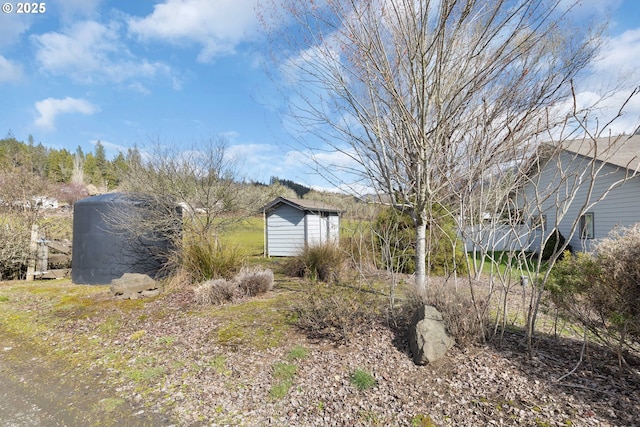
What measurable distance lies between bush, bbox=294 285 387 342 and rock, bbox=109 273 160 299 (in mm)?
3561

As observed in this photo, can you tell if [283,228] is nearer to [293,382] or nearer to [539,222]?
[293,382]

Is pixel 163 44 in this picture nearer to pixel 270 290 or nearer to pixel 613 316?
pixel 270 290

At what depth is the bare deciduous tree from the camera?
11.1 ft

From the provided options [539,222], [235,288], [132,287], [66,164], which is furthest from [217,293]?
[66,164]

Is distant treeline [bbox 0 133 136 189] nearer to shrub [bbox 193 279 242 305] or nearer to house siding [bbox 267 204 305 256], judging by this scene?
house siding [bbox 267 204 305 256]

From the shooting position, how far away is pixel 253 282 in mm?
5605

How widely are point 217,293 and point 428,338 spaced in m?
3.52

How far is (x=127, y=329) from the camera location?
4.25m

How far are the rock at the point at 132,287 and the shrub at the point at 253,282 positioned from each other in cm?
175

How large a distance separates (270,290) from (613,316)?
486cm

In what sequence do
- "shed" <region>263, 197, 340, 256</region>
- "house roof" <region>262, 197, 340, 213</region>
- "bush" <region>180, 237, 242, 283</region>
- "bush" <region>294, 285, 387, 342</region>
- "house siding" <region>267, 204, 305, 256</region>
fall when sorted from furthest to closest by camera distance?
1. "house siding" <region>267, 204, 305, 256</region>
2. "shed" <region>263, 197, 340, 256</region>
3. "house roof" <region>262, 197, 340, 213</region>
4. "bush" <region>180, 237, 242, 283</region>
5. "bush" <region>294, 285, 387, 342</region>

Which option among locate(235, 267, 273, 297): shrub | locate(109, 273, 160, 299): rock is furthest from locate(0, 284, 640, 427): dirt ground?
locate(109, 273, 160, 299): rock

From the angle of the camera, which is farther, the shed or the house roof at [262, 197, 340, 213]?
the shed

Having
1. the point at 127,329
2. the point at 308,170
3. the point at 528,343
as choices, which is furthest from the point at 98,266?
the point at 528,343
